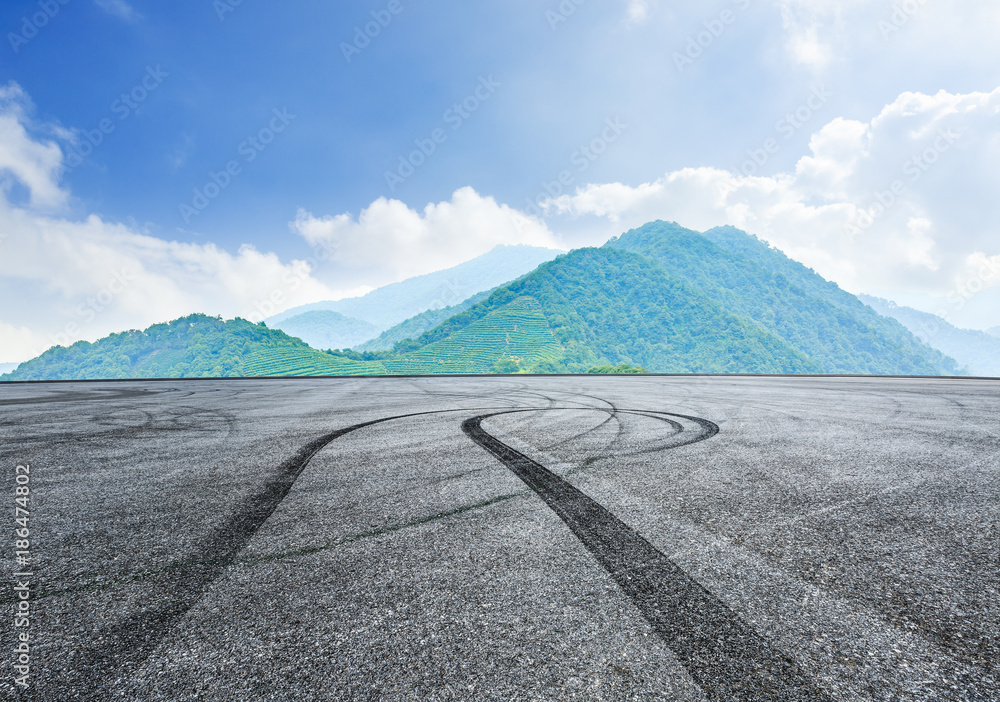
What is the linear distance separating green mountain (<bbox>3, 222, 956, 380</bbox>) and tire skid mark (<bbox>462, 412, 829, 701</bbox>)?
6844 centimetres

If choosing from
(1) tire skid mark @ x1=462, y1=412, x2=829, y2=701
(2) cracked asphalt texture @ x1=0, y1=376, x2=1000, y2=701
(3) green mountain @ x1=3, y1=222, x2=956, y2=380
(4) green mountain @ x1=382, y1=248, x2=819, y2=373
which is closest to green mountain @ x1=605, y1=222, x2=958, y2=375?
(3) green mountain @ x1=3, y1=222, x2=956, y2=380

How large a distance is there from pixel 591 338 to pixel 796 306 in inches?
3595

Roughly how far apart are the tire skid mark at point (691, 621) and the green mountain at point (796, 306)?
468ft

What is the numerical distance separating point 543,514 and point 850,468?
3.44 m

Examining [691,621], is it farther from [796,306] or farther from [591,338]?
[796,306]

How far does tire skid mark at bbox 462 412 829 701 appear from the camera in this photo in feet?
4.99

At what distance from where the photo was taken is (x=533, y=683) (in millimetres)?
1530

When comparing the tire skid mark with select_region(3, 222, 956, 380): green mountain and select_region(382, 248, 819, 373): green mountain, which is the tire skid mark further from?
select_region(382, 248, 819, 373): green mountain

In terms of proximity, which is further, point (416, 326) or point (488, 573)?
point (416, 326)

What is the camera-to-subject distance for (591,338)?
117312mm

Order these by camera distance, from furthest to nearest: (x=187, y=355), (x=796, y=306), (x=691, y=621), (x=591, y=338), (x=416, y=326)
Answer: (x=416, y=326) < (x=796, y=306) < (x=591, y=338) < (x=187, y=355) < (x=691, y=621)

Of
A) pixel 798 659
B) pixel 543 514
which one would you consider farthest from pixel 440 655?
pixel 543 514

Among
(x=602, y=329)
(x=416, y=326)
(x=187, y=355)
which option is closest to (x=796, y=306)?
(x=602, y=329)

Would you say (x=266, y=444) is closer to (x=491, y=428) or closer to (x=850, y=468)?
(x=491, y=428)
